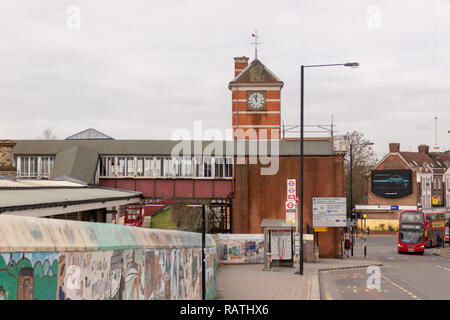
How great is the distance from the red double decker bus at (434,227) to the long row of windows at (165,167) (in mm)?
18446

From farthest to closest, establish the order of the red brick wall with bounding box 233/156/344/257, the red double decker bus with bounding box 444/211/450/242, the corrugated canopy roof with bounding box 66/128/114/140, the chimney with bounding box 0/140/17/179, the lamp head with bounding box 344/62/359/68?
the corrugated canopy roof with bounding box 66/128/114/140 < the red double decker bus with bounding box 444/211/450/242 < the red brick wall with bounding box 233/156/344/257 < the lamp head with bounding box 344/62/359/68 < the chimney with bounding box 0/140/17/179

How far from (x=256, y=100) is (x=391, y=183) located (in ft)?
103

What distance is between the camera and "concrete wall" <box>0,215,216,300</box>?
609 centimetres

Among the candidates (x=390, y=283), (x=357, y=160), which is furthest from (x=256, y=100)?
(x=390, y=283)

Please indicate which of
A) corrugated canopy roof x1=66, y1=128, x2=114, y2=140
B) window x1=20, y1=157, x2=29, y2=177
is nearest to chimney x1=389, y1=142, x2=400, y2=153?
corrugated canopy roof x1=66, y1=128, x2=114, y2=140

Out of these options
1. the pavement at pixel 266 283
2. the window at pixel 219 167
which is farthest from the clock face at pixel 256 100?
the pavement at pixel 266 283

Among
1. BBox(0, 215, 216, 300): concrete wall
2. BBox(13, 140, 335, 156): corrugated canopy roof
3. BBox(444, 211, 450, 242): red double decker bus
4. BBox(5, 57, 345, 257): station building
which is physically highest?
BBox(13, 140, 335, 156): corrugated canopy roof

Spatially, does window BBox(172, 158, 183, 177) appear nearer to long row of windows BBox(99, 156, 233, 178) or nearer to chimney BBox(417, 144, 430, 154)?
long row of windows BBox(99, 156, 233, 178)

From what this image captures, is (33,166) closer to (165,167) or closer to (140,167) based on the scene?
(140,167)

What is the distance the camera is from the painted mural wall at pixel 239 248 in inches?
1400

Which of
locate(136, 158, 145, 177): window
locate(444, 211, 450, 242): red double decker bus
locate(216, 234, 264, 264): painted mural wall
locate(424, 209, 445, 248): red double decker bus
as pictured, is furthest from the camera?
locate(444, 211, 450, 242): red double decker bus

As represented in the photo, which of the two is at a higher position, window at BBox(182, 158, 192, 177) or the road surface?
window at BBox(182, 158, 192, 177)

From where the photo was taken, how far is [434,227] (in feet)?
186
